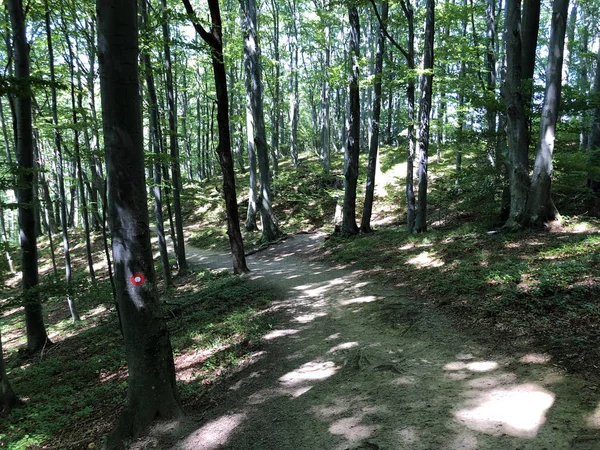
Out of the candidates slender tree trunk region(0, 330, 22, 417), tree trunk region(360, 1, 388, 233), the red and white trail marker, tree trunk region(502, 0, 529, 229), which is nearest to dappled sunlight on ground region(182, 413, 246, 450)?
the red and white trail marker

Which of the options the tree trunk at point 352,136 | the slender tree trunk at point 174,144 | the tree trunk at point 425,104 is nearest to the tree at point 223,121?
the slender tree trunk at point 174,144

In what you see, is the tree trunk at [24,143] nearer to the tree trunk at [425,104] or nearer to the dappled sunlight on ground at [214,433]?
the dappled sunlight on ground at [214,433]

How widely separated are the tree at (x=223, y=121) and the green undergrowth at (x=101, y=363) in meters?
1.18

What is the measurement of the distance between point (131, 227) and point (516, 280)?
5.78 meters

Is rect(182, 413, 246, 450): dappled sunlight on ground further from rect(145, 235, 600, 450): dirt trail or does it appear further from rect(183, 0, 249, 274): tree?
rect(183, 0, 249, 274): tree

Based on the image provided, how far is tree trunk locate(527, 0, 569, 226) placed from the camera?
8172mm

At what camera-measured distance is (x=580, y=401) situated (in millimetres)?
3160

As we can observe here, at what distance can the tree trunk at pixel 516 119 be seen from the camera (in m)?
8.84

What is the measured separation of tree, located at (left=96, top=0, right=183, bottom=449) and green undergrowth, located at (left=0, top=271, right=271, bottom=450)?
72 cm

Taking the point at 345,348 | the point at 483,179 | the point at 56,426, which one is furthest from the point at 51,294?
the point at 483,179

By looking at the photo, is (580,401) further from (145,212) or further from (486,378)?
(145,212)

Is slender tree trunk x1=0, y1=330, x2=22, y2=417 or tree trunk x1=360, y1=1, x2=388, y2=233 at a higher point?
tree trunk x1=360, y1=1, x2=388, y2=233

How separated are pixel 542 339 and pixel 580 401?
1.31 m

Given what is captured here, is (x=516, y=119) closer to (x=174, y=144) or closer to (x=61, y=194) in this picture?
(x=174, y=144)
